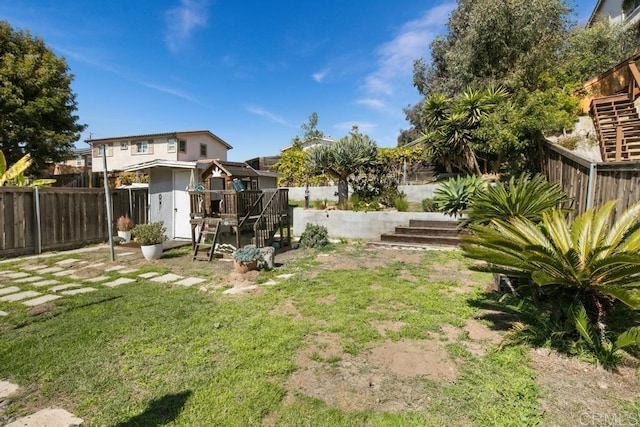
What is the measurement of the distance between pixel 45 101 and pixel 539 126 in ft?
67.8

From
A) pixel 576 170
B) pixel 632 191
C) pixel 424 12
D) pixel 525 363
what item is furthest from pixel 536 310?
pixel 424 12

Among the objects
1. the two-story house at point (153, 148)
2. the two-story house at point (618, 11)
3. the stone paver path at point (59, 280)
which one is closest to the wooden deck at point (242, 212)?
the stone paver path at point (59, 280)

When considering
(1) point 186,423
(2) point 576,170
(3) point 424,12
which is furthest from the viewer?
(3) point 424,12

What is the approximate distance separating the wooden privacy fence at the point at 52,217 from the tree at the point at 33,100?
820 centimetres

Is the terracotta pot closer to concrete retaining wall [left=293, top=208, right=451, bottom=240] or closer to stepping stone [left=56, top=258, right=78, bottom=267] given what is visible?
stepping stone [left=56, top=258, right=78, bottom=267]

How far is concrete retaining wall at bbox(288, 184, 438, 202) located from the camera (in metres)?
13.1

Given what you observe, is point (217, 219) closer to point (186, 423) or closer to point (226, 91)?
point (186, 423)

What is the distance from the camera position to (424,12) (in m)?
13.4

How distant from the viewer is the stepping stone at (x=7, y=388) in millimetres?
2502

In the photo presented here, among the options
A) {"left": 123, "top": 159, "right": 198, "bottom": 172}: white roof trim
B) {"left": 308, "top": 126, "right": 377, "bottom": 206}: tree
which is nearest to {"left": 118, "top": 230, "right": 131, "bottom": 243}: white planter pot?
{"left": 123, "top": 159, "right": 198, "bottom": 172}: white roof trim

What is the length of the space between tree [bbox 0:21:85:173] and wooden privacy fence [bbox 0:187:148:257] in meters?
8.20

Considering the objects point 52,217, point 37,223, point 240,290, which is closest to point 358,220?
point 240,290

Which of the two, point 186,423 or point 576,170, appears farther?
point 576,170

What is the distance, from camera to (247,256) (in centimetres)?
613
